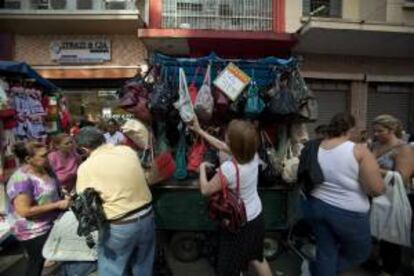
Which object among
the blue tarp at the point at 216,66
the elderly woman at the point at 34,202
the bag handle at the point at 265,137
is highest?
the blue tarp at the point at 216,66

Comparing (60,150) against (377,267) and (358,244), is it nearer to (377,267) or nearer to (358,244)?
(358,244)

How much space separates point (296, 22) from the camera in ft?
42.1

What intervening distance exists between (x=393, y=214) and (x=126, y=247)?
8.54ft

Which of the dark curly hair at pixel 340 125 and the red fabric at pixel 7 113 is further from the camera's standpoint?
the red fabric at pixel 7 113

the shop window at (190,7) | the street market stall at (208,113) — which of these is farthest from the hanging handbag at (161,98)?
the shop window at (190,7)

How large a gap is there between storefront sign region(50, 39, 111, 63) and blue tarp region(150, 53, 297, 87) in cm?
721

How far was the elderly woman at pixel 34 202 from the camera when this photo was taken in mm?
4258

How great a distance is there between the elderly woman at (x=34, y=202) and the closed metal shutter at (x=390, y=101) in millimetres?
10485

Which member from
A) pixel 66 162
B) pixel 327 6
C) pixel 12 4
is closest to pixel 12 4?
pixel 12 4

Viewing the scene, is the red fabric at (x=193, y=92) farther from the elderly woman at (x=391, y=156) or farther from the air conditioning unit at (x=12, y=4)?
the air conditioning unit at (x=12, y=4)

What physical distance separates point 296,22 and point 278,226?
819 centimetres

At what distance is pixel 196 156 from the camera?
18.8 feet

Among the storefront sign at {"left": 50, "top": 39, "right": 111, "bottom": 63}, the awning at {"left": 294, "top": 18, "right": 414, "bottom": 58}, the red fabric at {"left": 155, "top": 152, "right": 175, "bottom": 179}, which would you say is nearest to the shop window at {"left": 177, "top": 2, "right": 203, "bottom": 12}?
the storefront sign at {"left": 50, "top": 39, "right": 111, "bottom": 63}

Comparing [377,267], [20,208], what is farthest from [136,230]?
[377,267]
